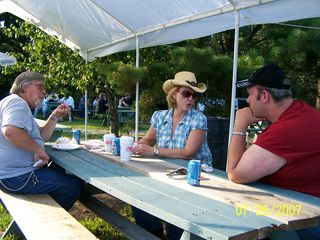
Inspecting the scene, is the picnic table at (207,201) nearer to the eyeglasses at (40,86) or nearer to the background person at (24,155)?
the background person at (24,155)

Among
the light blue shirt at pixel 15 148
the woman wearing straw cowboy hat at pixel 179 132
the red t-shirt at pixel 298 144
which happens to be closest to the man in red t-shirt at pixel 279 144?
the red t-shirt at pixel 298 144

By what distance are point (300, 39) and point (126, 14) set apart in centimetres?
241

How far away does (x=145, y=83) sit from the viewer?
17.3 feet

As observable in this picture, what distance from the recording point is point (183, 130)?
3074 millimetres

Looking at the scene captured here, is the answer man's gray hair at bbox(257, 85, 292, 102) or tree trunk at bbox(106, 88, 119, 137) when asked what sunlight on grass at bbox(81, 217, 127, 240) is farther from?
tree trunk at bbox(106, 88, 119, 137)

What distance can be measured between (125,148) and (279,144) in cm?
120

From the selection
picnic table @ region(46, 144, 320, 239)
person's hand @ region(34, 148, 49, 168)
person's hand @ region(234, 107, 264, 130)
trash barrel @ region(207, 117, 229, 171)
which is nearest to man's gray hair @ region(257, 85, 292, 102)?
person's hand @ region(234, 107, 264, 130)

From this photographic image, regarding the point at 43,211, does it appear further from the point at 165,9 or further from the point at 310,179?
the point at 165,9

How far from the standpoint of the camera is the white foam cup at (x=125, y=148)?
2721 mm

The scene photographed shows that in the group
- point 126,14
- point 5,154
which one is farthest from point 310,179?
point 126,14

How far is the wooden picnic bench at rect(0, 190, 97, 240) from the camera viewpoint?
2100mm

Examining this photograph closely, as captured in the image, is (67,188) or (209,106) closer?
(67,188)
